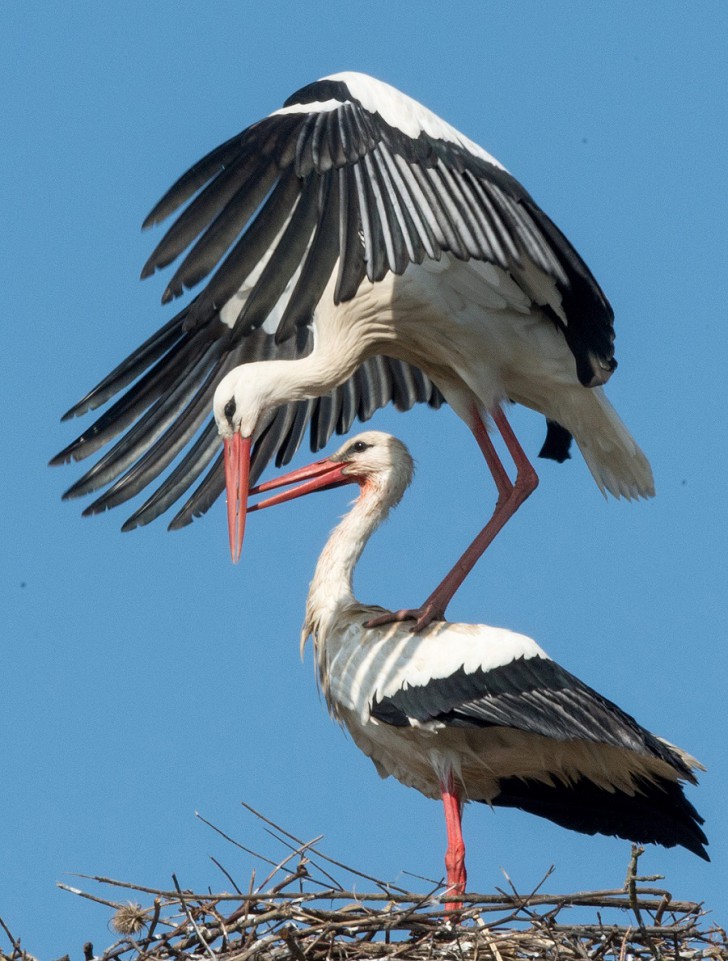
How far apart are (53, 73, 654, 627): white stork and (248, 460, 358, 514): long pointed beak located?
1.72 feet

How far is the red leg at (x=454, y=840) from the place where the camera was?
8.12m

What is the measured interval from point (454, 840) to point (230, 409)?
2041mm

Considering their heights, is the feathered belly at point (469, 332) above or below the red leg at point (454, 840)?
above

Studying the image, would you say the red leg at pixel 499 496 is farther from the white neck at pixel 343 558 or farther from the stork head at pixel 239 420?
the stork head at pixel 239 420

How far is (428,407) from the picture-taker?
10.6 meters

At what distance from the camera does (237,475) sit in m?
8.80

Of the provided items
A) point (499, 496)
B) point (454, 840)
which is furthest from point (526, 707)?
point (499, 496)

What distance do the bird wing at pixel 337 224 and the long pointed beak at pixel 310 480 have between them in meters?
0.72

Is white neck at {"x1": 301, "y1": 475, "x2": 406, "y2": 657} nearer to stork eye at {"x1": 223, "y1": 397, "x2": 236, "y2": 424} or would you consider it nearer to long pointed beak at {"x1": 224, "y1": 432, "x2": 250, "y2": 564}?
long pointed beak at {"x1": 224, "y1": 432, "x2": 250, "y2": 564}

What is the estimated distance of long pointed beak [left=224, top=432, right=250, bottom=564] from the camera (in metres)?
8.79

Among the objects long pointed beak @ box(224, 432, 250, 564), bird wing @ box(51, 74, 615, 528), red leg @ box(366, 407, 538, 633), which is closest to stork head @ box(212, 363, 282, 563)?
long pointed beak @ box(224, 432, 250, 564)

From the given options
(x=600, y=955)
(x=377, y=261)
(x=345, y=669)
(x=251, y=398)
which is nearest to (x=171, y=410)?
(x=251, y=398)

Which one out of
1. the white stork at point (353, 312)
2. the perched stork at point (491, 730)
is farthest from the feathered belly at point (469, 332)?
the perched stork at point (491, 730)

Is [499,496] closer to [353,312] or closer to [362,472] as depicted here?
[362,472]
